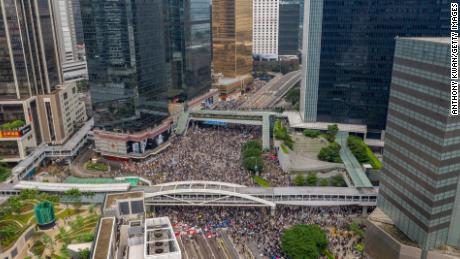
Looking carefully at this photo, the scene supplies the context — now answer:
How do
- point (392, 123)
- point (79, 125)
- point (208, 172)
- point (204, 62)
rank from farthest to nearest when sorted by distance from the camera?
1. point (204, 62)
2. point (79, 125)
3. point (208, 172)
4. point (392, 123)

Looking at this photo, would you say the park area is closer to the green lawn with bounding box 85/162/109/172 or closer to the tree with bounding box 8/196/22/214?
the tree with bounding box 8/196/22/214

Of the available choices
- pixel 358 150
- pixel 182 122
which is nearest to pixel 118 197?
pixel 182 122

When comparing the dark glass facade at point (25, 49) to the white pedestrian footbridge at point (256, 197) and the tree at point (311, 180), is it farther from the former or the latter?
the tree at point (311, 180)

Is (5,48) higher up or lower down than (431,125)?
higher up

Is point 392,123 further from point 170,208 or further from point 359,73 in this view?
point 359,73

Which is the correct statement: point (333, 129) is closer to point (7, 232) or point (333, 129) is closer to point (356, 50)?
point (356, 50)

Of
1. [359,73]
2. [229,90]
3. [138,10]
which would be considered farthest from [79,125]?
[359,73]

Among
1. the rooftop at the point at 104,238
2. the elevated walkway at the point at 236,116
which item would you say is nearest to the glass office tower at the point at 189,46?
the elevated walkway at the point at 236,116

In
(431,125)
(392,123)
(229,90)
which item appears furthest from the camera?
(229,90)
